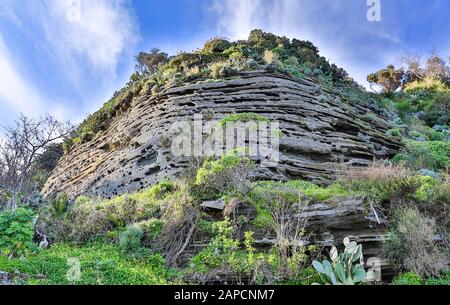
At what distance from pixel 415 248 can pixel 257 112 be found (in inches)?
261

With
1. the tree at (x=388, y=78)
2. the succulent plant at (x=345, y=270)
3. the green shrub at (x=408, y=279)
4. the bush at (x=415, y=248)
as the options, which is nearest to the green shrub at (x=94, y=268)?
the succulent plant at (x=345, y=270)

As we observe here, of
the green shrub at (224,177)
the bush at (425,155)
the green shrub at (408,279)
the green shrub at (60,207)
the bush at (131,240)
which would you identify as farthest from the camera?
the bush at (425,155)

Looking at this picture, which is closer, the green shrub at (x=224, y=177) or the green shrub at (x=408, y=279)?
the green shrub at (x=408, y=279)

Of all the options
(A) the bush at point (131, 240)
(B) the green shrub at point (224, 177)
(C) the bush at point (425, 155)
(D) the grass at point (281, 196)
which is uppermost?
(C) the bush at point (425, 155)

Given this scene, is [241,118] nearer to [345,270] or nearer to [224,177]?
[224,177]

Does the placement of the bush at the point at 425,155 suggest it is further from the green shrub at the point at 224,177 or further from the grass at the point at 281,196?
the green shrub at the point at 224,177

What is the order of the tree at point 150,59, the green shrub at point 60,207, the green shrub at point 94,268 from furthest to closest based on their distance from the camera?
the tree at point 150,59 → the green shrub at point 60,207 → the green shrub at point 94,268

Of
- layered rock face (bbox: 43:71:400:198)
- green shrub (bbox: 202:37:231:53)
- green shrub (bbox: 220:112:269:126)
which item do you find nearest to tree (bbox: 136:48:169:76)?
green shrub (bbox: 202:37:231:53)

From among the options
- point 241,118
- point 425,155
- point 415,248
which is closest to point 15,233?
point 241,118

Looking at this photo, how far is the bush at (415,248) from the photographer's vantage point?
21.3 feet

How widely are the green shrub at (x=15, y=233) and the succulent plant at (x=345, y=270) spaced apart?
178 inches

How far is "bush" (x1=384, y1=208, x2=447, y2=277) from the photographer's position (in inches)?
255

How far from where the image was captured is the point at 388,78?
26391 mm
